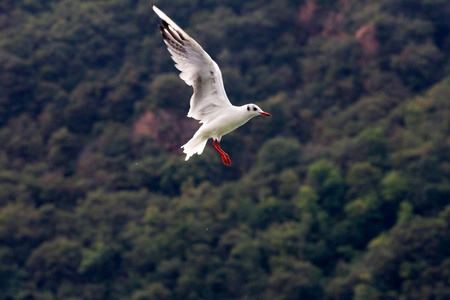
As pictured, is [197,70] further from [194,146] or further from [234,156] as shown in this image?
[234,156]

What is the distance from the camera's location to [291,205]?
33.8 metres

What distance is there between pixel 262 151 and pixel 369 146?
3.81m

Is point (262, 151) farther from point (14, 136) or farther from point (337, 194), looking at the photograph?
point (14, 136)

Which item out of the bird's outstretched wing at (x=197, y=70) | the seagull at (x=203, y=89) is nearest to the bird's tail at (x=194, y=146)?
the seagull at (x=203, y=89)

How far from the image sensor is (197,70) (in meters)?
11.8

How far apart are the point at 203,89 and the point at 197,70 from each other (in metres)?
0.34

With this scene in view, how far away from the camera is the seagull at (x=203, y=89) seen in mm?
11609

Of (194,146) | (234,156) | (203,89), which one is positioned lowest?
(194,146)

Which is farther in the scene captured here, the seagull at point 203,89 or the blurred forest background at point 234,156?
the blurred forest background at point 234,156

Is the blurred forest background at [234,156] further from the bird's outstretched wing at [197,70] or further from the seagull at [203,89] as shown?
the bird's outstretched wing at [197,70]

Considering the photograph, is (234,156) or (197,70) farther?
(234,156)

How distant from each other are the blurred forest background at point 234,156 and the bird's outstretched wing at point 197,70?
1806 cm

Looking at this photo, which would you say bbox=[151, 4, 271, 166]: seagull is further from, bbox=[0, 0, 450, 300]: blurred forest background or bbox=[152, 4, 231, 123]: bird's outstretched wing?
bbox=[0, 0, 450, 300]: blurred forest background

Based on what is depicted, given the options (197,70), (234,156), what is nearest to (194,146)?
(197,70)
